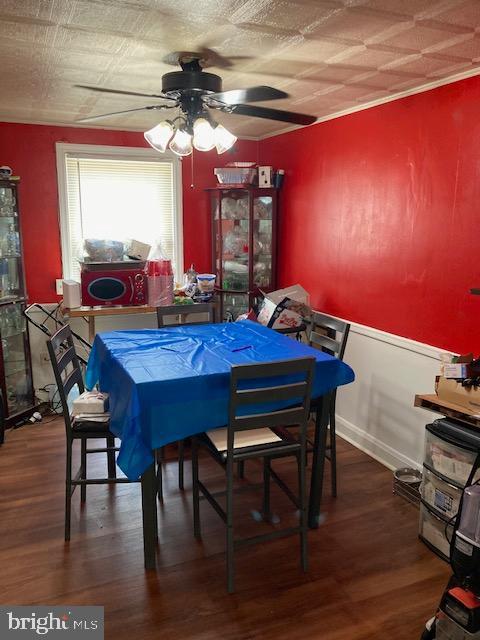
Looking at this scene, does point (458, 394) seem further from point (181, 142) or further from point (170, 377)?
point (181, 142)

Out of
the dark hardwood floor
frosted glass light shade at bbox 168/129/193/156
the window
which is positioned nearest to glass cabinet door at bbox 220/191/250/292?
the window

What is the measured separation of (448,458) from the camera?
234cm

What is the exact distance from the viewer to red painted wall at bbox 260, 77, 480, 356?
271 centimetres

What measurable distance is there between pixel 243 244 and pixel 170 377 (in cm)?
259

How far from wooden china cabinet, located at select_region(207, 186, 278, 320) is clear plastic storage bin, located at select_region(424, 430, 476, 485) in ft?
7.62

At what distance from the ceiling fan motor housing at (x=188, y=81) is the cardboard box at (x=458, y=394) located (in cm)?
179

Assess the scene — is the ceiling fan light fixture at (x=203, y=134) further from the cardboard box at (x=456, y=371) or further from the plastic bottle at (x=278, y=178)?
the plastic bottle at (x=278, y=178)

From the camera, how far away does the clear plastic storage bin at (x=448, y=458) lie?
225cm

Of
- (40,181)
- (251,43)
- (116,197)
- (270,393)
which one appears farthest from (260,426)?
(40,181)

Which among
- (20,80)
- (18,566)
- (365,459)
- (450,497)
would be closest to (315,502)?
(450,497)

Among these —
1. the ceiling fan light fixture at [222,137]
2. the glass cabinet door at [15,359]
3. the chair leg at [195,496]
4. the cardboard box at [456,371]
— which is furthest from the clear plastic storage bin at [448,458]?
the glass cabinet door at [15,359]

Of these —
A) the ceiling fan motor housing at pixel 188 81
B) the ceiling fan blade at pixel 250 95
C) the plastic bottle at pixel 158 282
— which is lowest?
the plastic bottle at pixel 158 282

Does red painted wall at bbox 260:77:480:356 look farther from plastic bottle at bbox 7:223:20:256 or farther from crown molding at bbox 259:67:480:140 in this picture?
plastic bottle at bbox 7:223:20:256

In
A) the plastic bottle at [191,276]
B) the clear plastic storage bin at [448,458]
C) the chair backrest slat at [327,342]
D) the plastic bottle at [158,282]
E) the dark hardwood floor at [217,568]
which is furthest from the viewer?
the plastic bottle at [191,276]
